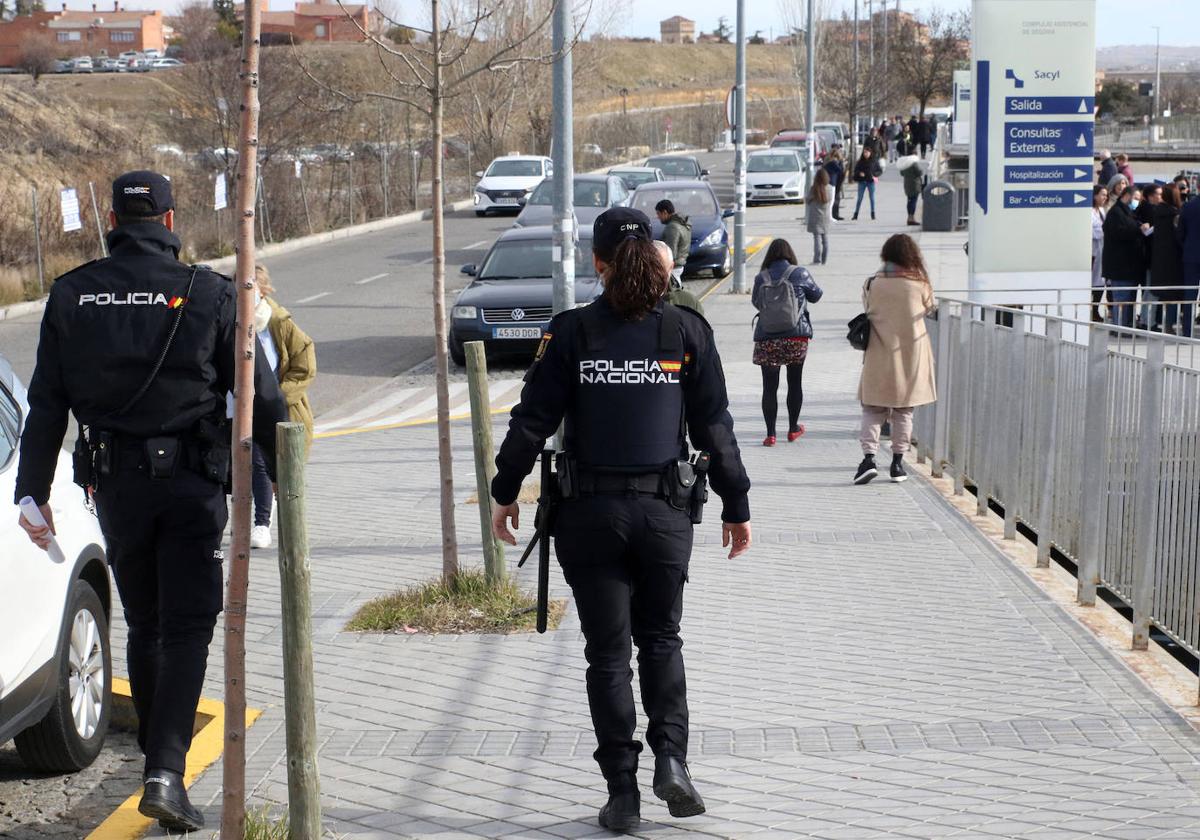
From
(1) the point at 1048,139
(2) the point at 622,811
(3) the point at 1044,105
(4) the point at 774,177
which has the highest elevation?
(3) the point at 1044,105

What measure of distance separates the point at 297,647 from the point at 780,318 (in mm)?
7830

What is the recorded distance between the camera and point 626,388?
15.1ft

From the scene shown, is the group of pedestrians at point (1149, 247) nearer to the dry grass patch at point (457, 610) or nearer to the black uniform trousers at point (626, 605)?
the dry grass patch at point (457, 610)

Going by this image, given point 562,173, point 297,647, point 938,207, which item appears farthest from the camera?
point 938,207

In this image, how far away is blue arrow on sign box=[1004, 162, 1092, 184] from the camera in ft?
43.9

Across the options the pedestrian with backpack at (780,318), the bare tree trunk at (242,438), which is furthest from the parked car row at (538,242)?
the bare tree trunk at (242,438)

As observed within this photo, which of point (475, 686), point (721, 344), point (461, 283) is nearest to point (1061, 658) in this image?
point (475, 686)

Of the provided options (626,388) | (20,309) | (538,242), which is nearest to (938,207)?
(538,242)

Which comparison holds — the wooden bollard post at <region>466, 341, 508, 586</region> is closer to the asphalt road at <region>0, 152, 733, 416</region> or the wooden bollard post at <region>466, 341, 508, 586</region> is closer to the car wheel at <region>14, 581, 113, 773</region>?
the car wheel at <region>14, 581, 113, 773</region>

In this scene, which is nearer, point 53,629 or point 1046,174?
point 53,629

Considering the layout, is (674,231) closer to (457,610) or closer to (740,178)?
(740,178)

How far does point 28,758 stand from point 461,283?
68.4ft

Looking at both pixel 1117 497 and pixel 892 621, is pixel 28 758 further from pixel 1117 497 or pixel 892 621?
pixel 1117 497

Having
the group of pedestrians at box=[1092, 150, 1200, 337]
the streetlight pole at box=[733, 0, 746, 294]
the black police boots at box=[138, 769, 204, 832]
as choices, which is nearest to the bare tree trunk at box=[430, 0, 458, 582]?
the black police boots at box=[138, 769, 204, 832]
